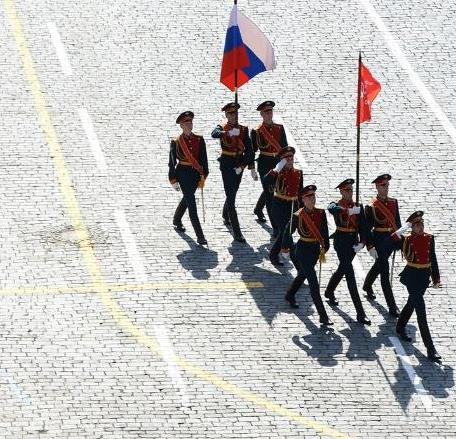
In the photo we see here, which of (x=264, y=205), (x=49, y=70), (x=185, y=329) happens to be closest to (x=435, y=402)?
(x=185, y=329)

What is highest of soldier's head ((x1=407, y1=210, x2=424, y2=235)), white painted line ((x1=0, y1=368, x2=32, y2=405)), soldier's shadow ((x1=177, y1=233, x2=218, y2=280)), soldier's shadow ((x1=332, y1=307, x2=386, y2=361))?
soldier's head ((x1=407, y1=210, x2=424, y2=235))

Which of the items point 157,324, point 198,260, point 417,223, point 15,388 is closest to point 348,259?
point 417,223

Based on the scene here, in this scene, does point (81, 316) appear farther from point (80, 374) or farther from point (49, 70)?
point (49, 70)

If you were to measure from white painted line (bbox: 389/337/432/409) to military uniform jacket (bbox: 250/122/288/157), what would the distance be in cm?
407

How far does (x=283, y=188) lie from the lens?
27359mm

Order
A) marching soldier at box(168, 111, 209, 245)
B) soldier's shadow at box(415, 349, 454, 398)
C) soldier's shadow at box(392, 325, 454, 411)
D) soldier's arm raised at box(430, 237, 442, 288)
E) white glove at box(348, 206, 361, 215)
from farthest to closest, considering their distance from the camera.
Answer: marching soldier at box(168, 111, 209, 245) < white glove at box(348, 206, 361, 215) < soldier's arm raised at box(430, 237, 442, 288) < soldier's shadow at box(415, 349, 454, 398) < soldier's shadow at box(392, 325, 454, 411)

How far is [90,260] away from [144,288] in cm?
116

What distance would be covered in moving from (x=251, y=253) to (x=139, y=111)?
206 inches

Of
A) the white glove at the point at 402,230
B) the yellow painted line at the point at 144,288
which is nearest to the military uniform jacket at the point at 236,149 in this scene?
the yellow painted line at the point at 144,288

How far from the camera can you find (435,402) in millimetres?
24375

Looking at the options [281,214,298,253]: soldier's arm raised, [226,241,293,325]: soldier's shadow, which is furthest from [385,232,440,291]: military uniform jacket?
[226,241,293,325]: soldier's shadow

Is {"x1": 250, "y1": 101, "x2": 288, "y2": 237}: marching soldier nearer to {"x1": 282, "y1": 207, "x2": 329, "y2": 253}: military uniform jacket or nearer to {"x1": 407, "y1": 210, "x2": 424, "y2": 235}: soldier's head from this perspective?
{"x1": 282, "y1": 207, "x2": 329, "y2": 253}: military uniform jacket

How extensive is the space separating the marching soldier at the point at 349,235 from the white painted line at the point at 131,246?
2997mm

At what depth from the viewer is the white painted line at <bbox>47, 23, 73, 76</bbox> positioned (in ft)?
111
